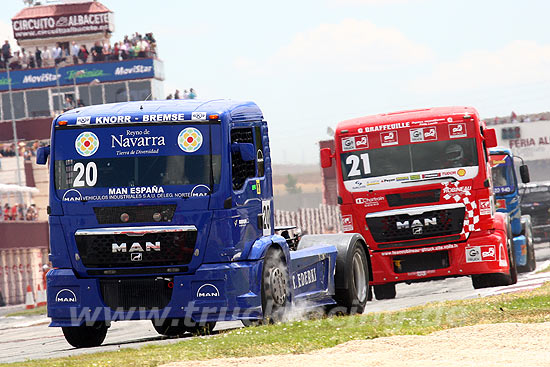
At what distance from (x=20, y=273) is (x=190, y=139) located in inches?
1306

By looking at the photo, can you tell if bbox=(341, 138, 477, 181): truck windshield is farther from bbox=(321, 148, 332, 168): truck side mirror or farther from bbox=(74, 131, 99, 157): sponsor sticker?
bbox=(74, 131, 99, 157): sponsor sticker

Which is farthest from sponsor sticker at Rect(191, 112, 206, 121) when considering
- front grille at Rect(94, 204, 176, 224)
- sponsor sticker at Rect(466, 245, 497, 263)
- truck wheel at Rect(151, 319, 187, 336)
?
sponsor sticker at Rect(466, 245, 497, 263)

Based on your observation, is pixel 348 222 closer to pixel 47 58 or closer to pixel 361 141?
pixel 361 141

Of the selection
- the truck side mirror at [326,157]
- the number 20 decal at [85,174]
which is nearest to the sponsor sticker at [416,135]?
the truck side mirror at [326,157]

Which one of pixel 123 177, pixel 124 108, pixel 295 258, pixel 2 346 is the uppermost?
pixel 124 108

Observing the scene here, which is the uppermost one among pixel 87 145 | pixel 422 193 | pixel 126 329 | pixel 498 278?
pixel 87 145

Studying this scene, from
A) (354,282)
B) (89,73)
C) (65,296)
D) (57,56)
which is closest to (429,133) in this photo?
(354,282)

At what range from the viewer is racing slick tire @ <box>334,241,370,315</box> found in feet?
50.2

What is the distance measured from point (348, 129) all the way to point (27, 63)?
5776 cm

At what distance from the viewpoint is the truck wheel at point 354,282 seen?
15312 millimetres

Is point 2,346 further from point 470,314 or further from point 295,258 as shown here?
point 470,314

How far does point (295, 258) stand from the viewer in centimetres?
1404

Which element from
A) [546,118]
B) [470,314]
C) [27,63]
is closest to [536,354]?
[470,314]

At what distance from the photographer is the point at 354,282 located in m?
15.6
